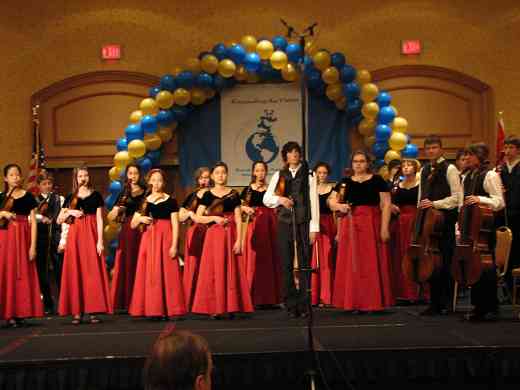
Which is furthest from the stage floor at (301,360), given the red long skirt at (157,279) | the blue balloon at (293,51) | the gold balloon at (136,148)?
the blue balloon at (293,51)

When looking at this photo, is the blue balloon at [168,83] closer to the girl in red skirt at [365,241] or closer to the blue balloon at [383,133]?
the blue balloon at [383,133]

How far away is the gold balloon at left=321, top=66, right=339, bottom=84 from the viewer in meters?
10.4

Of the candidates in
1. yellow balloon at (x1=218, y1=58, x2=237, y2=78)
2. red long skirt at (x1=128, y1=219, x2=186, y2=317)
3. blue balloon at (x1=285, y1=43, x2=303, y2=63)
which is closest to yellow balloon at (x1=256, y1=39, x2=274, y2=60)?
blue balloon at (x1=285, y1=43, x2=303, y2=63)

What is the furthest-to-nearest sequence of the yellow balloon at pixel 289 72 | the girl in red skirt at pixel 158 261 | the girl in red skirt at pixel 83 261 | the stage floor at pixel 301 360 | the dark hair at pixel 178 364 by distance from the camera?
the yellow balloon at pixel 289 72
the girl in red skirt at pixel 158 261
the girl in red skirt at pixel 83 261
the stage floor at pixel 301 360
the dark hair at pixel 178 364

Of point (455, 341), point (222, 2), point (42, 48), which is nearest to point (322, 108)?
point (222, 2)

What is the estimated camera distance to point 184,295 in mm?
7445

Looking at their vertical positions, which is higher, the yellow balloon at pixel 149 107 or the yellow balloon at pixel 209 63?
the yellow balloon at pixel 209 63

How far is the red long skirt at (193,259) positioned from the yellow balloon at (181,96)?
9.34 feet

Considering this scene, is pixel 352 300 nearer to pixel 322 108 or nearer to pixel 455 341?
pixel 455 341

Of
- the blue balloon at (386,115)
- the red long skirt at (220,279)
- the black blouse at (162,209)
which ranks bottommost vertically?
the red long skirt at (220,279)

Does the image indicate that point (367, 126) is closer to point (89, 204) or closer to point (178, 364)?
point (89, 204)

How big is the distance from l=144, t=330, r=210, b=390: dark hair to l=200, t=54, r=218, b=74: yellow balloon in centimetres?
841

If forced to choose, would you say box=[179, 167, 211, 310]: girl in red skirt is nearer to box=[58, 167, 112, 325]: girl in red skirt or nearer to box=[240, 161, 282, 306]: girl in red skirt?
box=[240, 161, 282, 306]: girl in red skirt

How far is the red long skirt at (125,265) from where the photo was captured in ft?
26.3
